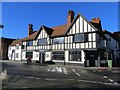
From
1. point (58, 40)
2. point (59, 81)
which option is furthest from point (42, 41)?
point (59, 81)

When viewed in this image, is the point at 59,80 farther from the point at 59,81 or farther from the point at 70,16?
the point at 70,16

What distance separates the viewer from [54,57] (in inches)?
1427

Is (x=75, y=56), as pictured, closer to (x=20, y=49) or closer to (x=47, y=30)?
(x=47, y=30)

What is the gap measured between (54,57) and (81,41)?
755cm

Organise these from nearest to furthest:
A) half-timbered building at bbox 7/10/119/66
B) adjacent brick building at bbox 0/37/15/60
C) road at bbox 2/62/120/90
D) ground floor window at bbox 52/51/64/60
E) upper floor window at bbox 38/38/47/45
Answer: road at bbox 2/62/120/90, half-timbered building at bbox 7/10/119/66, ground floor window at bbox 52/51/64/60, upper floor window at bbox 38/38/47/45, adjacent brick building at bbox 0/37/15/60

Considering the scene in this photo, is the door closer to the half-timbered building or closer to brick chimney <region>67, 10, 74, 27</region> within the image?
the half-timbered building

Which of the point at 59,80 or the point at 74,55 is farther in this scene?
the point at 74,55

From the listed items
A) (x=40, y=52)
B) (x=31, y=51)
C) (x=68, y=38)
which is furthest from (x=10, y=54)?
(x=68, y=38)

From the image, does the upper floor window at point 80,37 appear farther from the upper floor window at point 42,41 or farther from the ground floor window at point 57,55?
the upper floor window at point 42,41

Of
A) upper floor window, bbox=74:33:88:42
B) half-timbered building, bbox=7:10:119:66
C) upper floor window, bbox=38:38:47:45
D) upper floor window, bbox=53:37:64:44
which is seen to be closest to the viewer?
half-timbered building, bbox=7:10:119:66

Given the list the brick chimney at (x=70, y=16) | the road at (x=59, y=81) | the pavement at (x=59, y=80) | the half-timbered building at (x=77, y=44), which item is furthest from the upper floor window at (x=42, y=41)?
the road at (x=59, y=81)

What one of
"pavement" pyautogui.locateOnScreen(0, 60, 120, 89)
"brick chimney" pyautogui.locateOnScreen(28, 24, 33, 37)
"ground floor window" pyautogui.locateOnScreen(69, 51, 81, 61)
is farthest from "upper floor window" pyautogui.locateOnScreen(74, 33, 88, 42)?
"brick chimney" pyautogui.locateOnScreen(28, 24, 33, 37)

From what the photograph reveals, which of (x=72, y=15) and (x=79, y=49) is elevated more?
(x=72, y=15)

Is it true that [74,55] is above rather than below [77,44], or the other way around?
below
